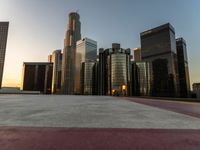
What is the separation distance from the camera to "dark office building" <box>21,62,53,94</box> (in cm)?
15962

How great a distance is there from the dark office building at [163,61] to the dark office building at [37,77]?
122m

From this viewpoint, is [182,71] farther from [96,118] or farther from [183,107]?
[96,118]

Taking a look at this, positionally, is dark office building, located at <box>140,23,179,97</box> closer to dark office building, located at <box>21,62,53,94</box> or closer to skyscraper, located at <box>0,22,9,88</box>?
dark office building, located at <box>21,62,53,94</box>

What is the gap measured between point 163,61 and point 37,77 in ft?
481

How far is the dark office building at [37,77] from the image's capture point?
160 m

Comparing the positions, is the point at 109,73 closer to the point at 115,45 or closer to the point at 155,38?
the point at 115,45

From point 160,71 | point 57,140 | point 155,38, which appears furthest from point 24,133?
point 155,38

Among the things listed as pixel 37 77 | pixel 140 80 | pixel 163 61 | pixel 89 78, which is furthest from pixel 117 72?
pixel 37 77

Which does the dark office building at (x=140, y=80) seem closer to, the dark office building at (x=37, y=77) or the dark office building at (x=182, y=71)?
the dark office building at (x=182, y=71)

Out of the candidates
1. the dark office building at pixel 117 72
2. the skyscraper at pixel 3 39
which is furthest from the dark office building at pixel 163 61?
the skyscraper at pixel 3 39

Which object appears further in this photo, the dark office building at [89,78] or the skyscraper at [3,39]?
the skyscraper at [3,39]

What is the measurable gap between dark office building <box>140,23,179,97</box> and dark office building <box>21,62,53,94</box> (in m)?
122

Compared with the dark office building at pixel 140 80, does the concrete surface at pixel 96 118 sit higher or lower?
lower

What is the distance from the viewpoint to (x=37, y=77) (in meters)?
163
